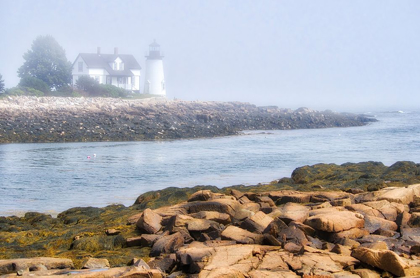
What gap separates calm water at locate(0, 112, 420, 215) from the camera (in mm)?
17609

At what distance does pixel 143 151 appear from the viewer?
31688mm

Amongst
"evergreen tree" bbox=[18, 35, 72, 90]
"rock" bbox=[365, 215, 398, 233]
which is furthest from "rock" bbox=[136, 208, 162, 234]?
"evergreen tree" bbox=[18, 35, 72, 90]

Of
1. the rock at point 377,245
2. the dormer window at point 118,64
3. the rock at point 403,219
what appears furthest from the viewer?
the dormer window at point 118,64

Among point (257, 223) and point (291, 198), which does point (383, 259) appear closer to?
point (257, 223)

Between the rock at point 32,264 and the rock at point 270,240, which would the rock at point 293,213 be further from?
the rock at point 32,264

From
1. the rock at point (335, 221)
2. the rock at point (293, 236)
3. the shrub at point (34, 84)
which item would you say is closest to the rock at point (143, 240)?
the rock at point (293, 236)

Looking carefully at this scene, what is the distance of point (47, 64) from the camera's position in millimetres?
64250

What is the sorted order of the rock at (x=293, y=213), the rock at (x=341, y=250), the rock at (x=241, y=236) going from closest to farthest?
1. the rock at (x=341, y=250)
2. the rock at (x=241, y=236)
3. the rock at (x=293, y=213)

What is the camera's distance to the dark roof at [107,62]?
232 feet

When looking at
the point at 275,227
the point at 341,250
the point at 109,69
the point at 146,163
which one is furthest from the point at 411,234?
the point at 109,69

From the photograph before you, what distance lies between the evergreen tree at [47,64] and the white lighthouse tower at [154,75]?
510 inches

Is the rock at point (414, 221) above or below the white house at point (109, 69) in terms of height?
below

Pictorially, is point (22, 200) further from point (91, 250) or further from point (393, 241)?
point (393, 241)

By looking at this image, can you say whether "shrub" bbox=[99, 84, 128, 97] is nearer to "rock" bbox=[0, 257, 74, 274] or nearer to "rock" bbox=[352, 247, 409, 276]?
"rock" bbox=[0, 257, 74, 274]
